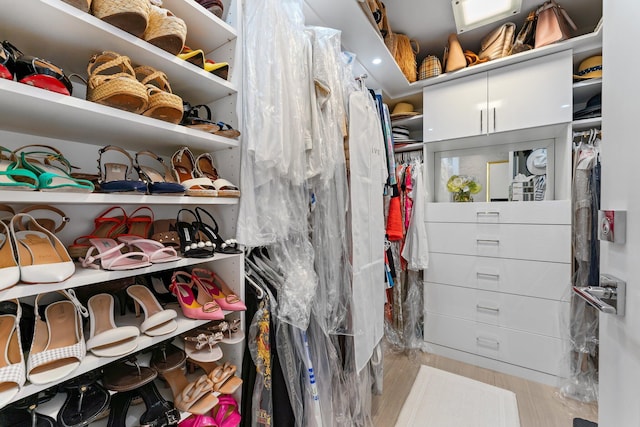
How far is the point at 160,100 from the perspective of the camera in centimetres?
71

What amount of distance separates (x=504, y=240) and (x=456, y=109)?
1030mm

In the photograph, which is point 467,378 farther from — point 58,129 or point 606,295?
point 58,129

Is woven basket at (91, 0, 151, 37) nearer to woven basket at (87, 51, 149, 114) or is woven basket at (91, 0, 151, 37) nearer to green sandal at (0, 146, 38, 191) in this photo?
woven basket at (87, 51, 149, 114)

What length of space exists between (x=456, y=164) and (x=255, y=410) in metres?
2.24

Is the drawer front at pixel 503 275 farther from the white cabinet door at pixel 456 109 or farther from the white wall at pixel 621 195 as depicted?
the white wall at pixel 621 195

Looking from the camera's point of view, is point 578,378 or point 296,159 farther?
point 578,378

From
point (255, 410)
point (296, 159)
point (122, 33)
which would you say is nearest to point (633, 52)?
point (296, 159)

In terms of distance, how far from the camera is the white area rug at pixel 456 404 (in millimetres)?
1343

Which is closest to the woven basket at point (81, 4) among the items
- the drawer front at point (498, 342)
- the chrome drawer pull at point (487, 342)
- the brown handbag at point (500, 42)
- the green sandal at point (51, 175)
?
the green sandal at point (51, 175)

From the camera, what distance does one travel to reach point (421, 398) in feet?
4.94

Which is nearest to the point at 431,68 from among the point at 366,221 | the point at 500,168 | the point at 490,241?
the point at 500,168

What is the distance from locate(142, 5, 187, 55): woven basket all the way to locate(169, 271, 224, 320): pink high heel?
74cm

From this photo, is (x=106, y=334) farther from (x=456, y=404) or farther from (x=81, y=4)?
(x=456, y=404)

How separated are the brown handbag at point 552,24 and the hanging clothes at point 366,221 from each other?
3.98 ft
